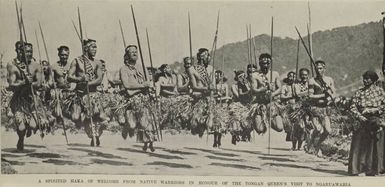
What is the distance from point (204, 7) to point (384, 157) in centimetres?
191

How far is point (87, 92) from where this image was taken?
5.33m

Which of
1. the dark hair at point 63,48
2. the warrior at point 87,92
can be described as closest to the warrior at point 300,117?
the warrior at point 87,92

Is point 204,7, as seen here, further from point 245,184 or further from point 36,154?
point 36,154

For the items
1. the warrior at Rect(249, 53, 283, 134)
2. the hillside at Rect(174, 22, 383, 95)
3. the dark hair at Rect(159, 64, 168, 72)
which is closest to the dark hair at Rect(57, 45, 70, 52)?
the dark hair at Rect(159, 64, 168, 72)

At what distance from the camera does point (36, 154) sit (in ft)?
17.5

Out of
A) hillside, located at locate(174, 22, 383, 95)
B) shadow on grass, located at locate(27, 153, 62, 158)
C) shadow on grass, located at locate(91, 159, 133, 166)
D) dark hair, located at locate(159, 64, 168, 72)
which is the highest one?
hillside, located at locate(174, 22, 383, 95)

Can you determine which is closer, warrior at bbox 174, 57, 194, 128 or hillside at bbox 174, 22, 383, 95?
hillside at bbox 174, 22, 383, 95

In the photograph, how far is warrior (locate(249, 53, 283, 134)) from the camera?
532cm

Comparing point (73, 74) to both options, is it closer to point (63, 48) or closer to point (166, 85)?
point (63, 48)

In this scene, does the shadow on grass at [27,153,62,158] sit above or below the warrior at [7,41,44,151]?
below

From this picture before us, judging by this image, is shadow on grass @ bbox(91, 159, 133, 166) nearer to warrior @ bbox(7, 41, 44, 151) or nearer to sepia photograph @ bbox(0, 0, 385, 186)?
sepia photograph @ bbox(0, 0, 385, 186)

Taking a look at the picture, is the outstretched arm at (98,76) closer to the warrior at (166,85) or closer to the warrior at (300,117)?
the warrior at (166,85)

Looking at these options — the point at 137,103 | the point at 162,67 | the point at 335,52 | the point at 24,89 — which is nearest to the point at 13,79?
the point at 24,89

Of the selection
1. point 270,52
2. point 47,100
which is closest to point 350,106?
point 270,52
